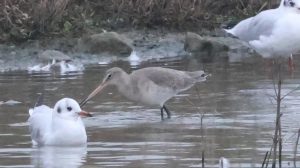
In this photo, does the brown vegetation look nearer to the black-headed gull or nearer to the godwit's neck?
the godwit's neck

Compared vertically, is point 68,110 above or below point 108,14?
below

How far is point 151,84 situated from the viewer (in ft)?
39.8

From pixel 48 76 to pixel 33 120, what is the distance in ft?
14.5

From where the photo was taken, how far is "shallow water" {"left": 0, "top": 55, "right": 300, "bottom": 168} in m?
9.38

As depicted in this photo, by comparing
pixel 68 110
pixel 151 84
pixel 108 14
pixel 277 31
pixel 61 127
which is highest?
pixel 108 14

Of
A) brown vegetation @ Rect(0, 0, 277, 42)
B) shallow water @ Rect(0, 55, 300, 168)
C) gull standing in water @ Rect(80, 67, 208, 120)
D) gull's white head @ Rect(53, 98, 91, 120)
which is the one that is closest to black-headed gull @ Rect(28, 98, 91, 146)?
gull's white head @ Rect(53, 98, 91, 120)

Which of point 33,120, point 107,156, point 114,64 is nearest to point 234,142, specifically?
point 107,156

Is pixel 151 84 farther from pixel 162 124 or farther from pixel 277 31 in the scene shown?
pixel 277 31

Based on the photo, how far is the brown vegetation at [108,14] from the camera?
57.0ft

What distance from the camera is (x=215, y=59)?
17016 millimetres

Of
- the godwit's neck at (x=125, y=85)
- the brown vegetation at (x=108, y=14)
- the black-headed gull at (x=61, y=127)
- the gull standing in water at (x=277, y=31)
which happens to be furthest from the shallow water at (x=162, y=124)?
the brown vegetation at (x=108, y=14)

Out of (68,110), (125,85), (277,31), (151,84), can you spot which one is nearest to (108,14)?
(277,31)

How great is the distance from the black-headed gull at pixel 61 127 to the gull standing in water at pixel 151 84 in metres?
1.64

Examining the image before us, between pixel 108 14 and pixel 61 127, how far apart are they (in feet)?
29.2
